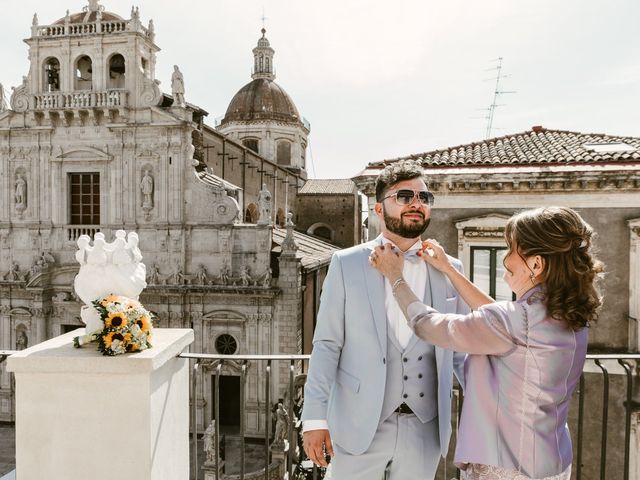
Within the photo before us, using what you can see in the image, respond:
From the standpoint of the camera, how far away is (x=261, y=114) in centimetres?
3644

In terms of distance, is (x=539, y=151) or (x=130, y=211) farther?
(x=130, y=211)

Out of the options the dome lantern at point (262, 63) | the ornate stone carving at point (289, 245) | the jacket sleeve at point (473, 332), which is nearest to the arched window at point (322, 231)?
the dome lantern at point (262, 63)

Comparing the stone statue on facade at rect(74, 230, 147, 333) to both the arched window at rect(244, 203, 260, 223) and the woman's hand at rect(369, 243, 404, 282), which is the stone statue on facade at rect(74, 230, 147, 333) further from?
the arched window at rect(244, 203, 260, 223)

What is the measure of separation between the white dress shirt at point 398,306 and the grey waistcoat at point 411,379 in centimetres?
5

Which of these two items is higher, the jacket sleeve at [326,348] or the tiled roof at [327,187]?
the tiled roof at [327,187]

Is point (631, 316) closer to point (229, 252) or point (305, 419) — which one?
point (305, 419)

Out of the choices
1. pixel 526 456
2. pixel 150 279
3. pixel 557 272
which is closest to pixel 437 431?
pixel 526 456

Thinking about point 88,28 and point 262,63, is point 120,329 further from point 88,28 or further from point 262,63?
point 262,63

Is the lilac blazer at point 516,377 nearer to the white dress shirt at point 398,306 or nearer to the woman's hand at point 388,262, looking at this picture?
the woman's hand at point 388,262

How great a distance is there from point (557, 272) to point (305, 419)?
149cm

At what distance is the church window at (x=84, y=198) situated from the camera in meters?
19.0

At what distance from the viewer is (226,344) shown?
18.5m

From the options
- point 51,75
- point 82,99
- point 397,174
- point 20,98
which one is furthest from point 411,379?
point 51,75

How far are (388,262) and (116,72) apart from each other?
19.8 meters
